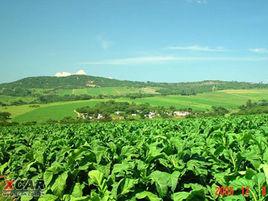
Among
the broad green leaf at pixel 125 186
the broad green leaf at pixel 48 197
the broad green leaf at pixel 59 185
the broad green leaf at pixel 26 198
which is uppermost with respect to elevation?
the broad green leaf at pixel 125 186

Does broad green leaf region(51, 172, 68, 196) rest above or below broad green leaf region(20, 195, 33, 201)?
above

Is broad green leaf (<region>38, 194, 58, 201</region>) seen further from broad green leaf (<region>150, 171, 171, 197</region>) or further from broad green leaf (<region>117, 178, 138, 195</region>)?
broad green leaf (<region>150, 171, 171, 197</region>)

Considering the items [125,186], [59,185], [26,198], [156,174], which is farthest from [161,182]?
[26,198]

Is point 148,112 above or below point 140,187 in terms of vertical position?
below

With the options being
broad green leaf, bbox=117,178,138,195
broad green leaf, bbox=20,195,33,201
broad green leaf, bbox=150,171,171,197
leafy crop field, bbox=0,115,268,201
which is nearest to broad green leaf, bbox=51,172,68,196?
leafy crop field, bbox=0,115,268,201

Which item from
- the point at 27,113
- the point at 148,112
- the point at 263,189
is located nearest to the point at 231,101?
the point at 148,112

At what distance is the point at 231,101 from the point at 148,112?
43546mm

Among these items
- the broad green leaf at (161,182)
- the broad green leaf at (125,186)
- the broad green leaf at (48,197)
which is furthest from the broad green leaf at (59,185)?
the broad green leaf at (161,182)

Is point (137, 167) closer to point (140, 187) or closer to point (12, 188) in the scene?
point (140, 187)

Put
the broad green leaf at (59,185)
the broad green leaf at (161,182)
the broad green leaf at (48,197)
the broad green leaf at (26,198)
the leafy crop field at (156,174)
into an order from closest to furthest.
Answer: the leafy crop field at (156,174)
the broad green leaf at (161,182)
the broad green leaf at (48,197)
the broad green leaf at (59,185)
the broad green leaf at (26,198)

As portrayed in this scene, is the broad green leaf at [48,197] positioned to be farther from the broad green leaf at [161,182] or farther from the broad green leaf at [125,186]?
the broad green leaf at [161,182]

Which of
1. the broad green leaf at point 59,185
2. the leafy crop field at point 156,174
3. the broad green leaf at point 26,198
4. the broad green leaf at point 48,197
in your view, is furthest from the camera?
the broad green leaf at point 26,198

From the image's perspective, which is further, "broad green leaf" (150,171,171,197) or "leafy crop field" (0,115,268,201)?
"broad green leaf" (150,171,171,197)

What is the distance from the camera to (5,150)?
14805mm
